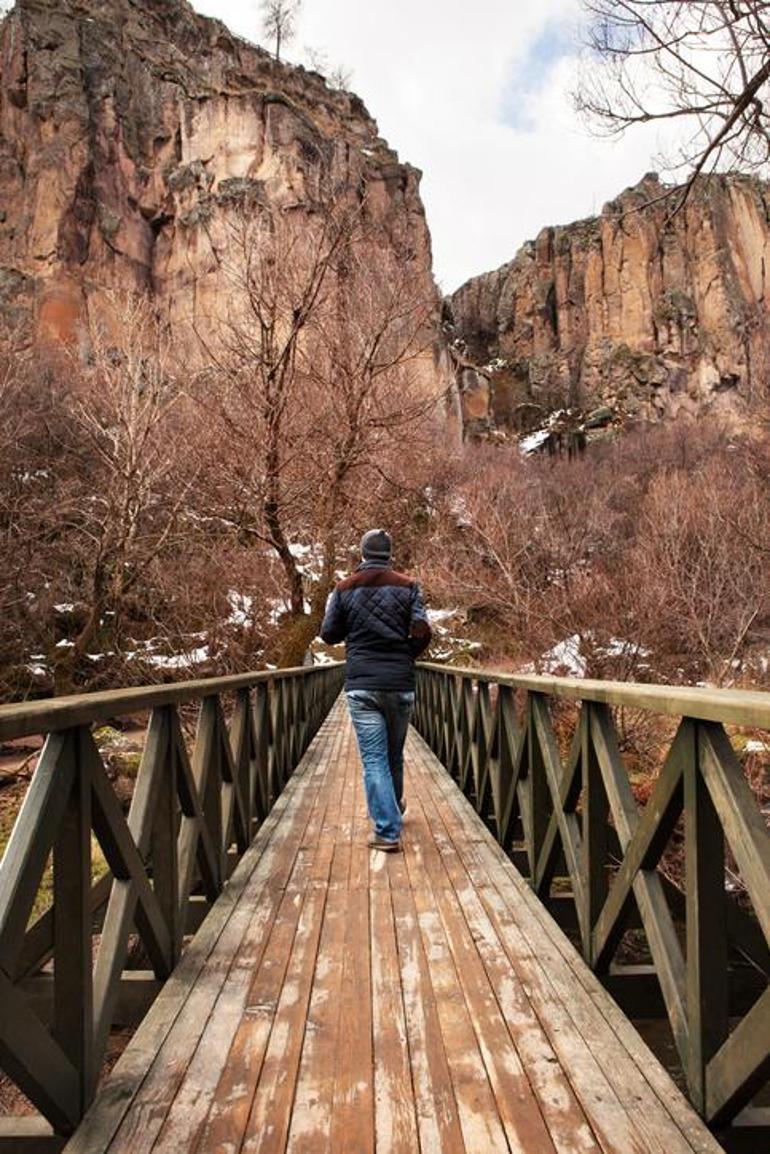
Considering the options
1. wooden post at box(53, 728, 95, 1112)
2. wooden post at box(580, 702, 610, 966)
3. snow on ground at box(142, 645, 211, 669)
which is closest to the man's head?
wooden post at box(580, 702, 610, 966)

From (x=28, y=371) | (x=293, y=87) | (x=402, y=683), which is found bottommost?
(x=402, y=683)

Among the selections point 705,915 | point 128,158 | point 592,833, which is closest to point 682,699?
point 705,915

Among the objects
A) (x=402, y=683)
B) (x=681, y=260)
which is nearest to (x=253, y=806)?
(x=402, y=683)

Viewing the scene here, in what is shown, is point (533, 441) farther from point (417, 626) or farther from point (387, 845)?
point (387, 845)

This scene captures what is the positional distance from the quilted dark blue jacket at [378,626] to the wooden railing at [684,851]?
0.90 meters

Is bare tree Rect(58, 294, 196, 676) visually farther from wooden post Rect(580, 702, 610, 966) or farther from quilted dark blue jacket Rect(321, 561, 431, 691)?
wooden post Rect(580, 702, 610, 966)

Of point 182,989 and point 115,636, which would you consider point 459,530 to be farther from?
point 182,989

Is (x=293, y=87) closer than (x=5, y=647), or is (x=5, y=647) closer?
(x=5, y=647)

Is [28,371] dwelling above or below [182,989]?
above

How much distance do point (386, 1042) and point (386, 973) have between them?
0.56 metres

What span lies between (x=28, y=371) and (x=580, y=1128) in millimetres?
24924

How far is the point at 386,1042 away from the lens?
2475mm

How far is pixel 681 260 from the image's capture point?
6369 cm

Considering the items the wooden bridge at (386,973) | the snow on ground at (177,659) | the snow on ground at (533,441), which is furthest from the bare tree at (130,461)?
the snow on ground at (533,441)
